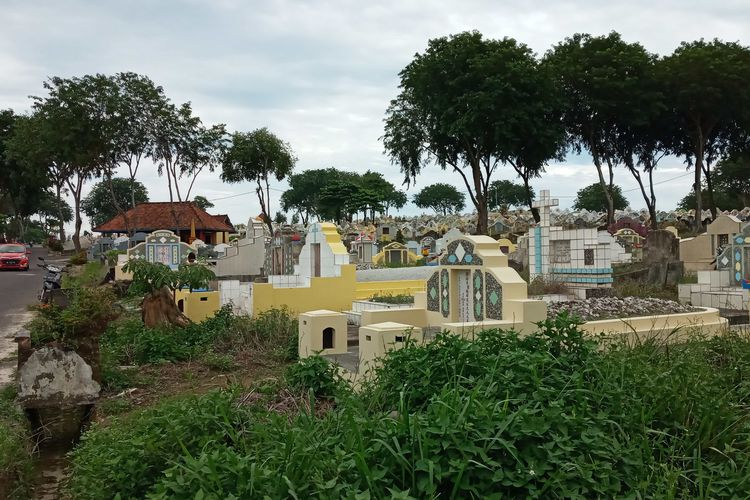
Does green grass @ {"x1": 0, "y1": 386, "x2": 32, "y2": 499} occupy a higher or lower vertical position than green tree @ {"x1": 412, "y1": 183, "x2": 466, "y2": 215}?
lower

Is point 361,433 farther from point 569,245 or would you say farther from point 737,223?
point 737,223

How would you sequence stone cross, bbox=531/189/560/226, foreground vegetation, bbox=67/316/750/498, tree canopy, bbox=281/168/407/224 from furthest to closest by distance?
tree canopy, bbox=281/168/407/224, stone cross, bbox=531/189/560/226, foreground vegetation, bbox=67/316/750/498

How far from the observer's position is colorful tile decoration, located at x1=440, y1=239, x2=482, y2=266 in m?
9.23

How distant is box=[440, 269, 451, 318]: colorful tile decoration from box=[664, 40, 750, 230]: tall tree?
2518 centimetres

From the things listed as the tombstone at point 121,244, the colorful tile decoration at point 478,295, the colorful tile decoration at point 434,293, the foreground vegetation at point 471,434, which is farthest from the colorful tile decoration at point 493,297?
the tombstone at point 121,244

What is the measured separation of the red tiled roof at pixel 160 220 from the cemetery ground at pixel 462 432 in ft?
135

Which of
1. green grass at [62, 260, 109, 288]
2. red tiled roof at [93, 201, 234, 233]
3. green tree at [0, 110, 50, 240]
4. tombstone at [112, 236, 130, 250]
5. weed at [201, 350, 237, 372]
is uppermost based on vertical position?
green tree at [0, 110, 50, 240]

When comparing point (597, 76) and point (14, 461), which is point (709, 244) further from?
point (14, 461)

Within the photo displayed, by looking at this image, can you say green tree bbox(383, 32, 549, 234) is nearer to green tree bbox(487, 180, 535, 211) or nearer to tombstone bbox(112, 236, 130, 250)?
tombstone bbox(112, 236, 130, 250)

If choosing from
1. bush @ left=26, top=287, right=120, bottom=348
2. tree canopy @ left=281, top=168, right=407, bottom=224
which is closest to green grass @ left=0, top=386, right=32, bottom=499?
bush @ left=26, top=287, right=120, bottom=348

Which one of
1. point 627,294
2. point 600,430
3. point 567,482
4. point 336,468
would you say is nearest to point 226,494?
point 336,468

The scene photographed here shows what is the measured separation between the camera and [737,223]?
67.8ft

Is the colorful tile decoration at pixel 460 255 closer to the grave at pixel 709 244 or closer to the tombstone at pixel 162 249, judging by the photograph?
the grave at pixel 709 244

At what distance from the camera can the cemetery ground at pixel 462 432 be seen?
3.50m
